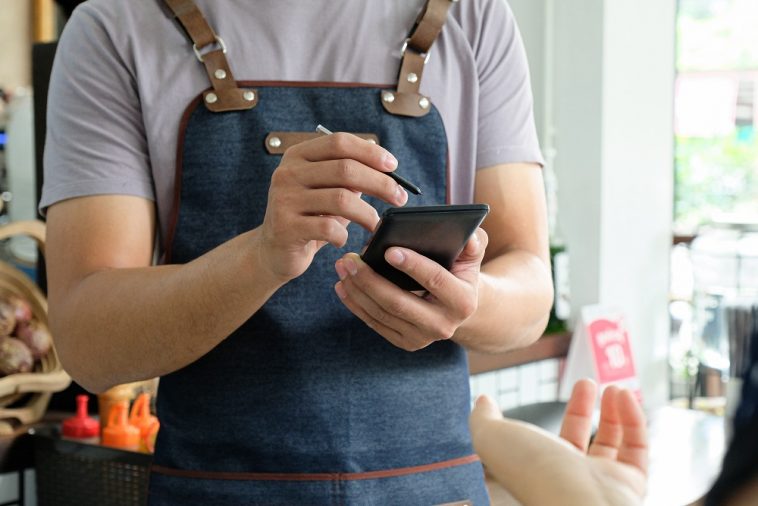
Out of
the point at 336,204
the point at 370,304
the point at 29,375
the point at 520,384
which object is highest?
the point at 336,204

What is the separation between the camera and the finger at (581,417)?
0.78 m

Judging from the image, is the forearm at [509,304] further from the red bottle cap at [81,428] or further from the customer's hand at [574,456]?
the red bottle cap at [81,428]

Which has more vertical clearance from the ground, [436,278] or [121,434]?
[436,278]

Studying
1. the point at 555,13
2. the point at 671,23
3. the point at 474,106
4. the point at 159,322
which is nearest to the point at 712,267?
the point at 671,23

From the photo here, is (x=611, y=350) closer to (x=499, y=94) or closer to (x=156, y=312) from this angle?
(x=499, y=94)

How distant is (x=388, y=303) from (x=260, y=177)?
0.99ft

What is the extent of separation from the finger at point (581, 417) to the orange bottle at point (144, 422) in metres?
1.22

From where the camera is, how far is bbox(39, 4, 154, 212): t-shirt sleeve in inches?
46.3

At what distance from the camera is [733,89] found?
5766mm

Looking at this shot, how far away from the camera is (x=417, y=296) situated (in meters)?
0.98

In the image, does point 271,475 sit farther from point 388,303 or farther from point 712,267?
point 712,267

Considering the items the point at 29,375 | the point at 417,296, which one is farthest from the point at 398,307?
the point at 29,375

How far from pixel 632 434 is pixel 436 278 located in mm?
291

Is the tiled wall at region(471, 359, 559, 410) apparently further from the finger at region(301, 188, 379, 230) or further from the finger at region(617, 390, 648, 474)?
the finger at region(617, 390, 648, 474)
